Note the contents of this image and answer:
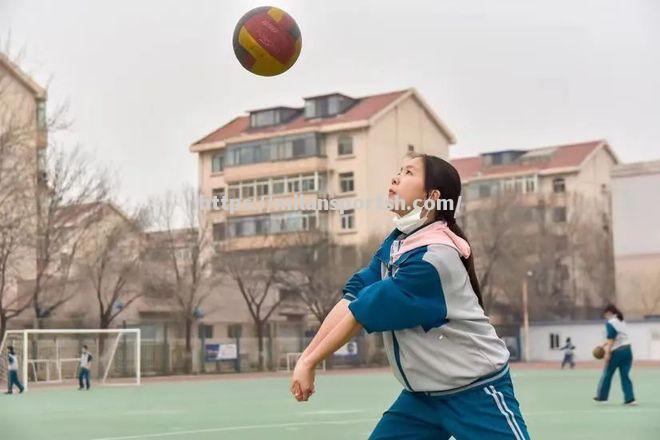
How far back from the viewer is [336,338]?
3023 millimetres

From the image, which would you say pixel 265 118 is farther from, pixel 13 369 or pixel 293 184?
pixel 13 369

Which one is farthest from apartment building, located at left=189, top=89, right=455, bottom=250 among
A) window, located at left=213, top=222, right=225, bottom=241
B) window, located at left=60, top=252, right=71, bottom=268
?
window, located at left=60, top=252, right=71, bottom=268

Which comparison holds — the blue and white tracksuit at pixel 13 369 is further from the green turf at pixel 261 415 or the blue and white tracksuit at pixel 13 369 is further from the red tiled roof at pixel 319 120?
the red tiled roof at pixel 319 120

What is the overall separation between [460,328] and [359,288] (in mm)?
351

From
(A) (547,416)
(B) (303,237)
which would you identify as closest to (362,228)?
(B) (303,237)

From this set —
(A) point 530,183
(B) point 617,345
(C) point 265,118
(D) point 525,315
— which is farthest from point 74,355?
(A) point 530,183

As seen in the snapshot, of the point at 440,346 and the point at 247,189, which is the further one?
the point at 247,189

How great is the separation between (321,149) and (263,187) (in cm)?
298

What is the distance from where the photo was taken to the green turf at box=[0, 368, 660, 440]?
9.79 meters

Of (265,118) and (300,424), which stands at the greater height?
(265,118)

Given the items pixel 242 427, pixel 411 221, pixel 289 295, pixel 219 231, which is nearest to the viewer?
pixel 411 221

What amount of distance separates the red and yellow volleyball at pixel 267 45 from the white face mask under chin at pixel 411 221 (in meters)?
3.23

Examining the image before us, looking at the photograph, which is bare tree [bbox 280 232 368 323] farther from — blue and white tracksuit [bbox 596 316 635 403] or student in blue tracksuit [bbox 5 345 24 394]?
blue and white tracksuit [bbox 596 316 635 403]

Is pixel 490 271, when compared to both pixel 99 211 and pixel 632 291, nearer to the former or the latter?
pixel 632 291
